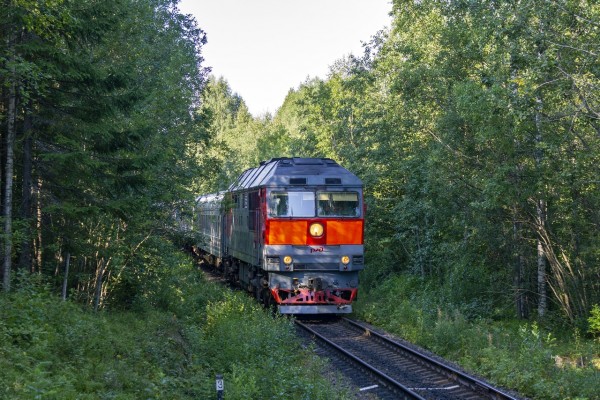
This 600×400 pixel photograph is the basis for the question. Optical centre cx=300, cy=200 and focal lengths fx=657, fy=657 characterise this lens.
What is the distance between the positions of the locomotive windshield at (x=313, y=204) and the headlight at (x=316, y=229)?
286 millimetres

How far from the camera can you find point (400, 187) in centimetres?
2331

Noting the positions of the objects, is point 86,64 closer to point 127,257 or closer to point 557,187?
→ point 127,257

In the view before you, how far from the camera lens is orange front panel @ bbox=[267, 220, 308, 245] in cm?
1730

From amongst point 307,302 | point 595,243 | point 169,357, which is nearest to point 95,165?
point 169,357

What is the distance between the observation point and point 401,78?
19.9 metres

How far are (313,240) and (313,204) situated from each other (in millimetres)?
991

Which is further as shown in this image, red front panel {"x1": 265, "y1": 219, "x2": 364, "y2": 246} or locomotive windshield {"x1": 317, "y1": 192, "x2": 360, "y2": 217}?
locomotive windshield {"x1": 317, "y1": 192, "x2": 360, "y2": 217}

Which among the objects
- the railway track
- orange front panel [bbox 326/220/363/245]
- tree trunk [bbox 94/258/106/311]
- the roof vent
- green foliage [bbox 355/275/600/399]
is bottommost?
the railway track

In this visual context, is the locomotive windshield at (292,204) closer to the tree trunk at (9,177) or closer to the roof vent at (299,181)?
the roof vent at (299,181)

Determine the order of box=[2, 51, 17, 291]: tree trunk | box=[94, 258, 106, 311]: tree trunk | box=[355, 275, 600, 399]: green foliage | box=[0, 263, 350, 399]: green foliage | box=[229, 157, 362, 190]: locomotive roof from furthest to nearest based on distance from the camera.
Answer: box=[229, 157, 362, 190]: locomotive roof → box=[94, 258, 106, 311]: tree trunk → box=[2, 51, 17, 291]: tree trunk → box=[355, 275, 600, 399]: green foliage → box=[0, 263, 350, 399]: green foliage

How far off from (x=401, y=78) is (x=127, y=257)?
9580 millimetres

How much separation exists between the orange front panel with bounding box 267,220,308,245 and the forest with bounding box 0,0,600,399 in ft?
7.26

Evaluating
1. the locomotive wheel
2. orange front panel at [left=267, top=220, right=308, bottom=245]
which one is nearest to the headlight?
orange front panel at [left=267, top=220, right=308, bottom=245]

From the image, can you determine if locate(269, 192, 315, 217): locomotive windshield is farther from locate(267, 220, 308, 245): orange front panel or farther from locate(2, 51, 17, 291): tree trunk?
locate(2, 51, 17, 291): tree trunk
